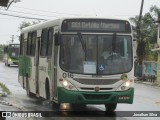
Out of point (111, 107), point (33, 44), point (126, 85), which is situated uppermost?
point (33, 44)

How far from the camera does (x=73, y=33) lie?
14.8 meters

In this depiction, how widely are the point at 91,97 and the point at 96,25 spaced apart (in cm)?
214

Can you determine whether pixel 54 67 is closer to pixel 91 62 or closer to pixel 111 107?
pixel 91 62

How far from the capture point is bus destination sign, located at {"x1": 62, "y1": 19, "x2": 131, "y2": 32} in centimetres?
1491

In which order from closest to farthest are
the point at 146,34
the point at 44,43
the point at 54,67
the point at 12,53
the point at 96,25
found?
1. the point at 96,25
2. the point at 54,67
3. the point at 44,43
4. the point at 146,34
5. the point at 12,53

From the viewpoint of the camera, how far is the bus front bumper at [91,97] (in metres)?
14.4

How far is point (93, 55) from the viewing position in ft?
48.4

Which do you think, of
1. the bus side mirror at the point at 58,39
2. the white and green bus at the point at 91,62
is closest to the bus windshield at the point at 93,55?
the white and green bus at the point at 91,62

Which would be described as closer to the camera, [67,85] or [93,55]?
[67,85]

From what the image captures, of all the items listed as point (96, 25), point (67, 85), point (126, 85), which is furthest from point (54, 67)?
point (126, 85)

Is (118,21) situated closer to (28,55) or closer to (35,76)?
(35,76)

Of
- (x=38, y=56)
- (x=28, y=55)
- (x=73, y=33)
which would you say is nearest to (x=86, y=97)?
(x=73, y=33)

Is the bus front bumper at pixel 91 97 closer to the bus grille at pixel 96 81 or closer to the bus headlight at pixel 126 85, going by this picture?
the bus headlight at pixel 126 85

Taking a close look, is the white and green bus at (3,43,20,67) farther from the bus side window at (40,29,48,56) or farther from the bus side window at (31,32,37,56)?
the bus side window at (40,29,48,56)
